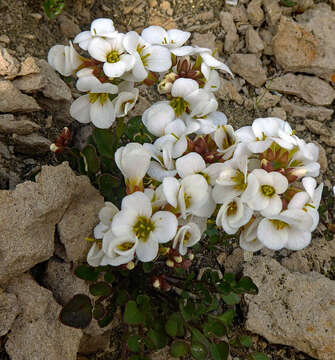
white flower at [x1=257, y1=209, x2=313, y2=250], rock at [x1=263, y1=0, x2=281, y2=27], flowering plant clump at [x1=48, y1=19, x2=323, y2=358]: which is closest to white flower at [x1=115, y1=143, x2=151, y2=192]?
flowering plant clump at [x1=48, y1=19, x2=323, y2=358]

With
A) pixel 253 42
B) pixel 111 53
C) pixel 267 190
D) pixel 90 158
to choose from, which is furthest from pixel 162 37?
pixel 253 42

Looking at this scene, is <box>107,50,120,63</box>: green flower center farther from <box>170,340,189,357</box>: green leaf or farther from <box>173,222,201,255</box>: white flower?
<box>170,340,189,357</box>: green leaf

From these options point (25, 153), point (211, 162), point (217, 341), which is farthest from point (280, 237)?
point (25, 153)

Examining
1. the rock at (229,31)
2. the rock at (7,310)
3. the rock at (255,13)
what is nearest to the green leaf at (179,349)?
the rock at (7,310)

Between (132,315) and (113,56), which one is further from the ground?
(113,56)

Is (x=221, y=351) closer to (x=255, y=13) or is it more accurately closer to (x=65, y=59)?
(x=65, y=59)

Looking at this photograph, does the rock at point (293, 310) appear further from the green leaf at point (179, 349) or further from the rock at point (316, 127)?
the rock at point (316, 127)

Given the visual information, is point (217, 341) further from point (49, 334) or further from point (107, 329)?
point (49, 334)
